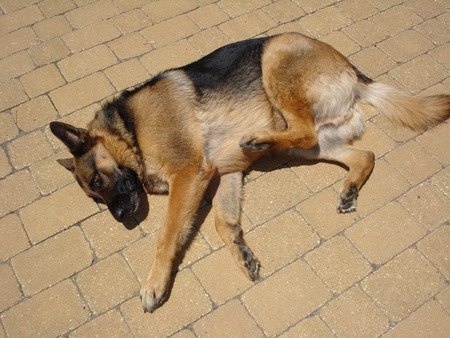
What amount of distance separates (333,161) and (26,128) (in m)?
3.35

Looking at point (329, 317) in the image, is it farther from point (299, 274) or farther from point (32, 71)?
point (32, 71)

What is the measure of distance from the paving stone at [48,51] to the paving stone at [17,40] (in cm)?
14

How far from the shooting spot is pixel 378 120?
4277mm

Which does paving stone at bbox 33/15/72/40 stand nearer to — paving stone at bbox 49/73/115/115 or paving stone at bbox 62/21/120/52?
paving stone at bbox 62/21/120/52

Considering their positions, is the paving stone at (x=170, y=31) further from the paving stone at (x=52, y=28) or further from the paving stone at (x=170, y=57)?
the paving stone at (x=52, y=28)

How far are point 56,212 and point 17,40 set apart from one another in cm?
273

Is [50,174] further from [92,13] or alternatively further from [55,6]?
[55,6]

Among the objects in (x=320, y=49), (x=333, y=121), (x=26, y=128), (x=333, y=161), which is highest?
(x=320, y=49)

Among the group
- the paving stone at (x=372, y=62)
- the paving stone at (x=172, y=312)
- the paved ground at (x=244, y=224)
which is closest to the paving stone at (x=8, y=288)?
the paved ground at (x=244, y=224)

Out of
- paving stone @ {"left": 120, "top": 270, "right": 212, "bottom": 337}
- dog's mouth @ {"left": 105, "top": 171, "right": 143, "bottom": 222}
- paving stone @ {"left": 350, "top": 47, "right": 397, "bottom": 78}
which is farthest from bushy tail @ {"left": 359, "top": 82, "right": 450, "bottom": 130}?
paving stone @ {"left": 120, "top": 270, "right": 212, "bottom": 337}

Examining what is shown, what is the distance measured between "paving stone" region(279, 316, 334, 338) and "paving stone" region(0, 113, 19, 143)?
3502 millimetres

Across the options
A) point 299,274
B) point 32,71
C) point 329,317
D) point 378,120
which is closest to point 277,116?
point 378,120

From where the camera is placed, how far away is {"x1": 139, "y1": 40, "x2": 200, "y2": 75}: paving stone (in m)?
4.89

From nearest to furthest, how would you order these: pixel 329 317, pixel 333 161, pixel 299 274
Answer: pixel 329 317 → pixel 299 274 → pixel 333 161
